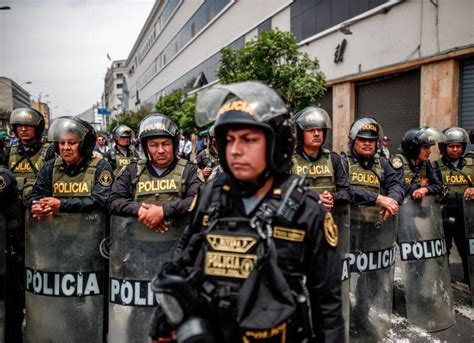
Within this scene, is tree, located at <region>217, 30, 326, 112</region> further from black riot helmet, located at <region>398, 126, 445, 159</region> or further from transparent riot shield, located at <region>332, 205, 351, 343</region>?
transparent riot shield, located at <region>332, 205, 351, 343</region>

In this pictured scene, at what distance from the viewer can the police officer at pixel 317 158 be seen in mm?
4016

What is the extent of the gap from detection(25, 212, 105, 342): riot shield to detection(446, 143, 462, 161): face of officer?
15.4 feet

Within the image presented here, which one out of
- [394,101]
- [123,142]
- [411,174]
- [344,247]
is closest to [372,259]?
[344,247]

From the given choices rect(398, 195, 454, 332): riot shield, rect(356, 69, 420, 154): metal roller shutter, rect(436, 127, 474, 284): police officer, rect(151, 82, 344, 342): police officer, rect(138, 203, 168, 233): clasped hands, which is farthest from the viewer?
rect(356, 69, 420, 154): metal roller shutter

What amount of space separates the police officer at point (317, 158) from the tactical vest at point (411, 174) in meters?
1.40

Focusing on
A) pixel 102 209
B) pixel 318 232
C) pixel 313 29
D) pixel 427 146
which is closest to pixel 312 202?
pixel 318 232

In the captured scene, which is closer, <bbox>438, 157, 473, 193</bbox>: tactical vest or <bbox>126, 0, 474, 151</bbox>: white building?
<bbox>438, 157, 473, 193</bbox>: tactical vest

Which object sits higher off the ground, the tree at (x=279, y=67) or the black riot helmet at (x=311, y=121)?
the tree at (x=279, y=67)

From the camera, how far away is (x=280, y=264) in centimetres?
175

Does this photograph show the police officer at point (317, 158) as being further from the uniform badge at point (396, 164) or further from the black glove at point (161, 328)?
the black glove at point (161, 328)

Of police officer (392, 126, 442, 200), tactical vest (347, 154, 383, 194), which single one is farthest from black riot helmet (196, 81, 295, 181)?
police officer (392, 126, 442, 200)

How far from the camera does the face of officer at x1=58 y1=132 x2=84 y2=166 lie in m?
3.70

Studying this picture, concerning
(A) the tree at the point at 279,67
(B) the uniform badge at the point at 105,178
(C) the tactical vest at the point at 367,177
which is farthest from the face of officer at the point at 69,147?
(A) the tree at the point at 279,67

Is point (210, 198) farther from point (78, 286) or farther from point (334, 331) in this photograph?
point (78, 286)
